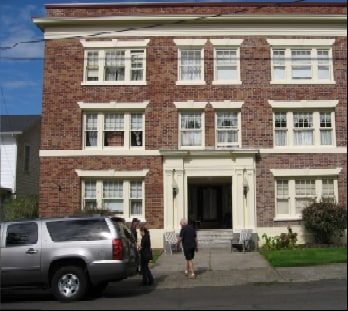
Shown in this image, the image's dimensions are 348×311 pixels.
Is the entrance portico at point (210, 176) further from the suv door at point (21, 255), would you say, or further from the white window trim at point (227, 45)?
the suv door at point (21, 255)

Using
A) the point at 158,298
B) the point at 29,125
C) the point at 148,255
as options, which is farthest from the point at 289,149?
the point at 29,125

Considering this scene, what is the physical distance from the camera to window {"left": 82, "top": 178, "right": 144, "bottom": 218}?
80.0ft

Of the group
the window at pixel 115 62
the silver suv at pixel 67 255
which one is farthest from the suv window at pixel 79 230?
the window at pixel 115 62

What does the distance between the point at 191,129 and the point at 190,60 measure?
3.20 metres

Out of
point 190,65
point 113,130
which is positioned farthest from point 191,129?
point 113,130

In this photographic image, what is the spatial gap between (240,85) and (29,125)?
14607 millimetres

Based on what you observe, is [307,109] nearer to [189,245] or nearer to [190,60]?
[190,60]

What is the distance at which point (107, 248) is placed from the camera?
12.1 metres

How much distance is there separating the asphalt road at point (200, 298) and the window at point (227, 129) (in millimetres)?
10631

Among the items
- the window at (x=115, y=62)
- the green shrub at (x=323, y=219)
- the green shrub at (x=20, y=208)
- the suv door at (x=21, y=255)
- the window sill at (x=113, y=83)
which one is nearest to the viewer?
the suv door at (x=21, y=255)

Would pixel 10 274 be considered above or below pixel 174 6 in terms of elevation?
below

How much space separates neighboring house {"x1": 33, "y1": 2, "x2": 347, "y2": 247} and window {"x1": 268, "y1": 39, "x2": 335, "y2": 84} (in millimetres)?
49

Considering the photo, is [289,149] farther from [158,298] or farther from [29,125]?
[29,125]

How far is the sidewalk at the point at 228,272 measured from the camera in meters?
14.8
